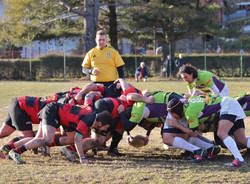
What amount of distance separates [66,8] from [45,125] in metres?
28.8

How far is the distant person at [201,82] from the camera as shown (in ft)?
26.9

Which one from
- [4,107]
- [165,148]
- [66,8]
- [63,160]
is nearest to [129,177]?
[63,160]

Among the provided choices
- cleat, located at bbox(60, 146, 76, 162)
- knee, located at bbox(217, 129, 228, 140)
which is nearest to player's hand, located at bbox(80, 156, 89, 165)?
cleat, located at bbox(60, 146, 76, 162)

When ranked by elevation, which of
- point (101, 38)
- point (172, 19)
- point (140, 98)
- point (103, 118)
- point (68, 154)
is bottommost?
point (68, 154)

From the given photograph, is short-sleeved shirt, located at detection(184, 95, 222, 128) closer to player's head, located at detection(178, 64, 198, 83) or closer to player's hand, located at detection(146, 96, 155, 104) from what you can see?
player's head, located at detection(178, 64, 198, 83)

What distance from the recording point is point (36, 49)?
148 ft

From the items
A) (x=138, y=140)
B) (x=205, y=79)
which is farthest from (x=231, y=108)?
(x=138, y=140)

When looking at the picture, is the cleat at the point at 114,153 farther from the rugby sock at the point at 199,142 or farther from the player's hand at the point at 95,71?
the player's hand at the point at 95,71

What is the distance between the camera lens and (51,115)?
7551 mm

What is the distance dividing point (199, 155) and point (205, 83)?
155 centimetres

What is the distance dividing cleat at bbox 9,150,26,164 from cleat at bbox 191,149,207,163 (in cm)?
255

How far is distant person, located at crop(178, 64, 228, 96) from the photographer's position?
8.21 metres

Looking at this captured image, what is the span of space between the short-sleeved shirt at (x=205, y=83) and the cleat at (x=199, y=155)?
4.51ft

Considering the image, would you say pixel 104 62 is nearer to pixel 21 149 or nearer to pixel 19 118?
pixel 19 118
